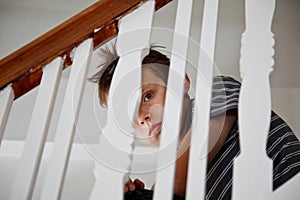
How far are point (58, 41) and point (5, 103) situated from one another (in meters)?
0.17

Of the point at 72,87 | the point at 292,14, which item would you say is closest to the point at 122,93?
the point at 72,87

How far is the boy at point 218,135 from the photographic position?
1.03 metres

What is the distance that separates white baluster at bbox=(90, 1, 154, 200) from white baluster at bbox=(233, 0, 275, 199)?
20cm

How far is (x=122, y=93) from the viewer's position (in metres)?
0.91

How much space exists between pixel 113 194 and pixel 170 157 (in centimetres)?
12

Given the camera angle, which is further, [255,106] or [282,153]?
[282,153]

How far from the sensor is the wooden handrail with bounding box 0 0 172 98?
0.93 m

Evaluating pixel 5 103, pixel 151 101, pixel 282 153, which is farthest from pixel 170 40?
pixel 5 103

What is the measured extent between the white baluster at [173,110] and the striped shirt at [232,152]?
16 centimetres

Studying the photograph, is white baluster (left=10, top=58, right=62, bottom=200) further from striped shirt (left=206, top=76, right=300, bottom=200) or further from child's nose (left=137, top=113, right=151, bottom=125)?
striped shirt (left=206, top=76, right=300, bottom=200)

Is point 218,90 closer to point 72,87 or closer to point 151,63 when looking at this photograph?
point 151,63

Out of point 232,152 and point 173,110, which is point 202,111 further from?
point 232,152

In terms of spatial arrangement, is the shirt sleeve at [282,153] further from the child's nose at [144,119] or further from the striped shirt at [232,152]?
the child's nose at [144,119]

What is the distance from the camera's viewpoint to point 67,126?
0.90 metres
